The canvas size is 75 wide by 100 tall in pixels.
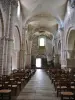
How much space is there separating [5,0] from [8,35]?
11.6 feet

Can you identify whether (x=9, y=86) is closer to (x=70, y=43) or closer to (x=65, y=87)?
(x=65, y=87)

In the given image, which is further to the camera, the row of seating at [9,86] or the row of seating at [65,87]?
the row of seating at [9,86]

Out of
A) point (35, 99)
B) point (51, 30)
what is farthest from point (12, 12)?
point (51, 30)

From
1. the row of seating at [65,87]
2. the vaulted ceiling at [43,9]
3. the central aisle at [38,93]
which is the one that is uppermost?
the vaulted ceiling at [43,9]

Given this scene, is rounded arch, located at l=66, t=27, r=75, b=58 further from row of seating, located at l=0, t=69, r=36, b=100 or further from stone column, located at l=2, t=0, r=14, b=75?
row of seating, located at l=0, t=69, r=36, b=100

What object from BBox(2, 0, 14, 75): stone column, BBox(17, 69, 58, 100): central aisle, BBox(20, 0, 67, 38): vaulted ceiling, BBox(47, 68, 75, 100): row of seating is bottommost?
BBox(17, 69, 58, 100): central aisle

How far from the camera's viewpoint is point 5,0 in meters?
14.0

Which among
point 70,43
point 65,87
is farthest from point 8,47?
point 70,43

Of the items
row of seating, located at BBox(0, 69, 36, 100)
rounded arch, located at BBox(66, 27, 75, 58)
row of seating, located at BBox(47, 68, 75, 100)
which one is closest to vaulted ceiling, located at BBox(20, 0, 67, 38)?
rounded arch, located at BBox(66, 27, 75, 58)

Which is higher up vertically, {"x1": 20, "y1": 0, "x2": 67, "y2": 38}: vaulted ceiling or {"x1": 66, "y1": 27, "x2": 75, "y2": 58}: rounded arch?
{"x1": 20, "y1": 0, "x2": 67, "y2": 38}: vaulted ceiling

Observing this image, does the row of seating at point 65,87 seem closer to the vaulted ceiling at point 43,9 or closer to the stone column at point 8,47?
the stone column at point 8,47

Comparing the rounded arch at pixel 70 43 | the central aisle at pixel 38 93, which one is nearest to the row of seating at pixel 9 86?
the central aisle at pixel 38 93

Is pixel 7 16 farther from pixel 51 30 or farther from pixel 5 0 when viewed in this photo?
pixel 51 30

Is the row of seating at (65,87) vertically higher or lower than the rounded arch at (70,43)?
lower
